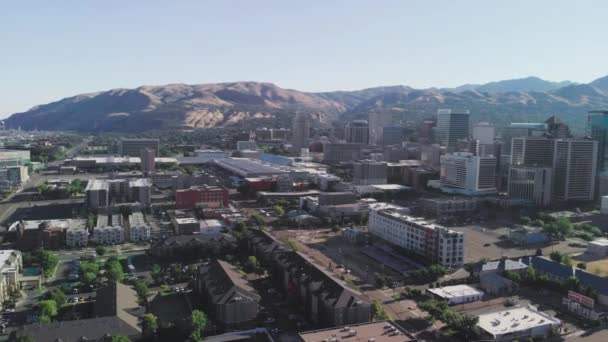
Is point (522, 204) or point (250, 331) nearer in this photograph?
point (250, 331)

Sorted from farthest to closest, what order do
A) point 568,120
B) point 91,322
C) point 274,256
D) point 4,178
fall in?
1. point 568,120
2. point 4,178
3. point 274,256
4. point 91,322

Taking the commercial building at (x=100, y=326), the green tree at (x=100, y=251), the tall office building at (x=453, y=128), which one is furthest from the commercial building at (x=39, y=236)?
the tall office building at (x=453, y=128)

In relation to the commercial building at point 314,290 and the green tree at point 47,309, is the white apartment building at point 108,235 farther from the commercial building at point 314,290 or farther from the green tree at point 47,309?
the green tree at point 47,309

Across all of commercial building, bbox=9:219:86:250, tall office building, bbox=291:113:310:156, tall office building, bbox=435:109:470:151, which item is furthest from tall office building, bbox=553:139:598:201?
tall office building, bbox=291:113:310:156

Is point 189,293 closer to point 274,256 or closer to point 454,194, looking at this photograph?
point 274,256

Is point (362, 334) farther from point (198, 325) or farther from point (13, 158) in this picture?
point (13, 158)

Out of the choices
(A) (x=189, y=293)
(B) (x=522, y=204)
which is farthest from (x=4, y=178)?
(B) (x=522, y=204)
